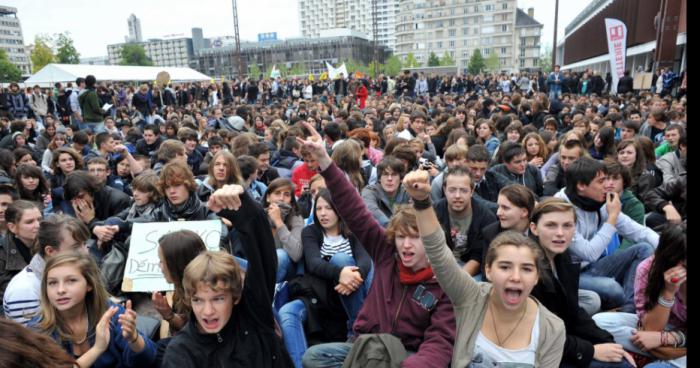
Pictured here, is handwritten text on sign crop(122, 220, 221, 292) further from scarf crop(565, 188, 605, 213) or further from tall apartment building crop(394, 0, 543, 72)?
tall apartment building crop(394, 0, 543, 72)

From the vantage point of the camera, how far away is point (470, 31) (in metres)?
107

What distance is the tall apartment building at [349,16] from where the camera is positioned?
586 ft

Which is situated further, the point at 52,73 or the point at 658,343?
the point at 52,73

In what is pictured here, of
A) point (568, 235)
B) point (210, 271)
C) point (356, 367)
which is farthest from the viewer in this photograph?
point (568, 235)

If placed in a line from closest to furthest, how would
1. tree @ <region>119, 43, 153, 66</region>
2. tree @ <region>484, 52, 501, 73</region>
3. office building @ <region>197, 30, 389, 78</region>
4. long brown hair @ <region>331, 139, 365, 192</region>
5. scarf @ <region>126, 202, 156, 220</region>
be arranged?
scarf @ <region>126, 202, 156, 220</region> → long brown hair @ <region>331, 139, 365, 192</region> → tree @ <region>484, 52, 501, 73</region> → tree @ <region>119, 43, 153, 66</region> → office building @ <region>197, 30, 389, 78</region>

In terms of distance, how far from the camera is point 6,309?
10.5ft

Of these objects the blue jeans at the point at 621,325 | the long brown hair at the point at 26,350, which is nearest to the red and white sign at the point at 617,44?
the blue jeans at the point at 621,325

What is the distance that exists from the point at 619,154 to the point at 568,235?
3601 mm

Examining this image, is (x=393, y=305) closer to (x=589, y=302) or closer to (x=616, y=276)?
(x=589, y=302)

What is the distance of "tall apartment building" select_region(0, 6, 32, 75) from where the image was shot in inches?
5054

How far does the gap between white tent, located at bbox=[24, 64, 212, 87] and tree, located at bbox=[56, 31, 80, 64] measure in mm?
53047

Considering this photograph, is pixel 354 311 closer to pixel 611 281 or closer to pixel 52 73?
pixel 611 281

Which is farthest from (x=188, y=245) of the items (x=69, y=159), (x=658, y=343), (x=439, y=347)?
(x=69, y=159)

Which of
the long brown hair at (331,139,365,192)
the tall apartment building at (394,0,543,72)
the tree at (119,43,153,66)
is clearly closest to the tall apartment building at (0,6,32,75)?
the tree at (119,43,153,66)
